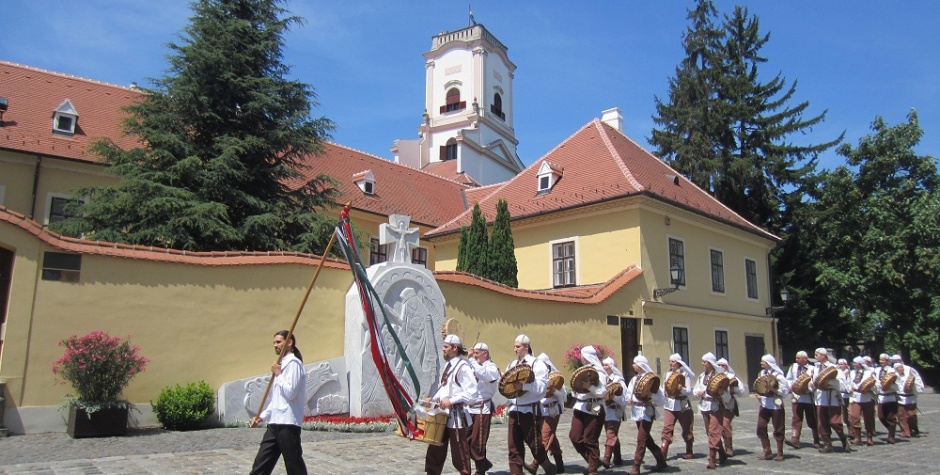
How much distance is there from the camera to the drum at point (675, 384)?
410 inches

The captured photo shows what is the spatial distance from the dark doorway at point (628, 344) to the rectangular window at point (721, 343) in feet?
17.2

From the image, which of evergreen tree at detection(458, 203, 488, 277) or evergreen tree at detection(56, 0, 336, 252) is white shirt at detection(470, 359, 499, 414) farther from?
evergreen tree at detection(458, 203, 488, 277)

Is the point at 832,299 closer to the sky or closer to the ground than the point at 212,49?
closer to the ground

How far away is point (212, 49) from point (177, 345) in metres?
9.51

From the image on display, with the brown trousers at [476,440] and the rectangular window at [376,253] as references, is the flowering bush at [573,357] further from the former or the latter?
the rectangular window at [376,253]

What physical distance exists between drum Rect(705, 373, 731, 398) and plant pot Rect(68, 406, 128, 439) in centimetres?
860

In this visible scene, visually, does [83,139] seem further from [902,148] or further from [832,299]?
[902,148]

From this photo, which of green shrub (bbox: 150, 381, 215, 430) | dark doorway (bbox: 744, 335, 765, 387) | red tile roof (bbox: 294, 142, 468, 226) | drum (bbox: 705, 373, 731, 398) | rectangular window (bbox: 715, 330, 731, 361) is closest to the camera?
drum (bbox: 705, 373, 731, 398)

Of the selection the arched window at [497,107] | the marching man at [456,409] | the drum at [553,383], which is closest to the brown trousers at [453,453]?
the marching man at [456,409]

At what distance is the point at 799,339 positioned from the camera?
107ft

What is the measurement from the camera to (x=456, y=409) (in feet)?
26.2

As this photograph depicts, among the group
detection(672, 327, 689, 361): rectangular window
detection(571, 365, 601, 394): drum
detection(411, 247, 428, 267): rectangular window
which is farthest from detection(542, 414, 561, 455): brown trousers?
detection(411, 247, 428, 267): rectangular window

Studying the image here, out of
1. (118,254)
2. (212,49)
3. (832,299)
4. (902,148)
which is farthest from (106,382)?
(902,148)

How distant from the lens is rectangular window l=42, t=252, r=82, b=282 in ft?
36.5
